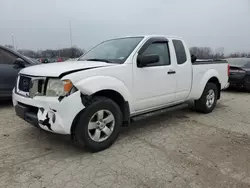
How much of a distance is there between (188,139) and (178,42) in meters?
2.09

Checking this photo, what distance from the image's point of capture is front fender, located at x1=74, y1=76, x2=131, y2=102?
9.71ft

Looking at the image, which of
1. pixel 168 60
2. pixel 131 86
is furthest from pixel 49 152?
pixel 168 60

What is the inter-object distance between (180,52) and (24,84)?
308cm

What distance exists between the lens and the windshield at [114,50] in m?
3.78

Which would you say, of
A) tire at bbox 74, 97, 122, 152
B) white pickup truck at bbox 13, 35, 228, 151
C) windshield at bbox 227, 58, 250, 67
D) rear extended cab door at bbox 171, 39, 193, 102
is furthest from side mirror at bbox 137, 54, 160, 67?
windshield at bbox 227, 58, 250, 67

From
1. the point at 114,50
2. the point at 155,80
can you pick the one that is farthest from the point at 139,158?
the point at 114,50

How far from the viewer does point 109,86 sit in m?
3.25

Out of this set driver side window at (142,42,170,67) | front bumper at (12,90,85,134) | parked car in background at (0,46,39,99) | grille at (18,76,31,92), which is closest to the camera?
front bumper at (12,90,85,134)

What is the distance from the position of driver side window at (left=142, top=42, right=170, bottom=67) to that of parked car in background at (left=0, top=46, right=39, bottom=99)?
3572mm

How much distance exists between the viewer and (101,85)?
314 cm

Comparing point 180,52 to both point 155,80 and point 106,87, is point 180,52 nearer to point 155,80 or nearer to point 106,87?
point 155,80

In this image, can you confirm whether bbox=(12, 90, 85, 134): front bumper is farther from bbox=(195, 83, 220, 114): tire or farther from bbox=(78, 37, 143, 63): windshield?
bbox=(195, 83, 220, 114): tire

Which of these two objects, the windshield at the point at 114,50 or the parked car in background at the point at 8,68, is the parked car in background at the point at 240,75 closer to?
the windshield at the point at 114,50

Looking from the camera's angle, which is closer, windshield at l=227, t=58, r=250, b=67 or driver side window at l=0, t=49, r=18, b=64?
driver side window at l=0, t=49, r=18, b=64
